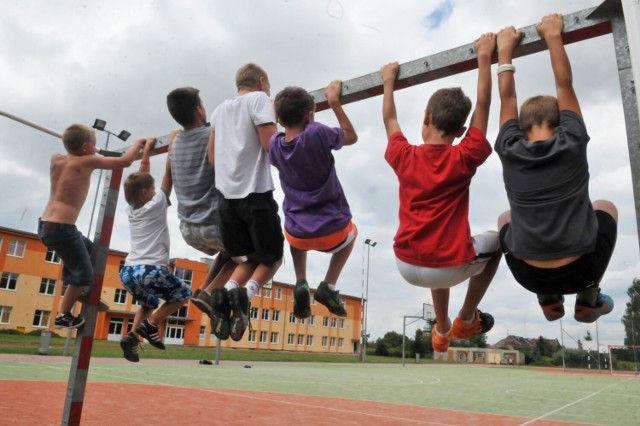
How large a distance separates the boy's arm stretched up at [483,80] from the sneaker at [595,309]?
46.3 inches

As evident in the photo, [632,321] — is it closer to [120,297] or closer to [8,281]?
[120,297]

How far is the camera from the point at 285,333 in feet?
205

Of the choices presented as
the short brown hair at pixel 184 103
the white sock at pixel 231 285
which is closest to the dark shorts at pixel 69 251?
the short brown hair at pixel 184 103

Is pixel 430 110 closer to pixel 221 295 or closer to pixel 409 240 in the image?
pixel 409 240

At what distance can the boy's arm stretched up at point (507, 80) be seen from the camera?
114 inches

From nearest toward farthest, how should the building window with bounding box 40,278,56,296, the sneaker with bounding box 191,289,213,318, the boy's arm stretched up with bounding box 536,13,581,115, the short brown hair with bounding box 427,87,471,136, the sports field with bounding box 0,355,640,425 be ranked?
the boy's arm stretched up with bounding box 536,13,581,115
the short brown hair with bounding box 427,87,471,136
the sneaker with bounding box 191,289,213,318
the sports field with bounding box 0,355,640,425
the building window with bounding box 40,278,56,296

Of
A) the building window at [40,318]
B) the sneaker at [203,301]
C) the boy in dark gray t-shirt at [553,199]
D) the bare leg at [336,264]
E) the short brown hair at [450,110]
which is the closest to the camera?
the boy in dark gray t-shirt at [553,199]

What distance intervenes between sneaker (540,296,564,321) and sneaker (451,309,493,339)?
0.50 meters

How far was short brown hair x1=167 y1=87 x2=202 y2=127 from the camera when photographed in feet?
13.9

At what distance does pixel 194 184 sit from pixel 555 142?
109 inches

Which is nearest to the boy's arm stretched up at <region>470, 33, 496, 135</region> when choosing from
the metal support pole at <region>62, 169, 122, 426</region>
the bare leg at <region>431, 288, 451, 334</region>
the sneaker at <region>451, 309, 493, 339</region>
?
the bare leg at <region>431, 288, 451, 334</region>

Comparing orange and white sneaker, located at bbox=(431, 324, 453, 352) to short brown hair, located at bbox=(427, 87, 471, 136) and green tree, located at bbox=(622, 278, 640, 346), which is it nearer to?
short brown hair, located at bbox=(427, 87, 471, 136)

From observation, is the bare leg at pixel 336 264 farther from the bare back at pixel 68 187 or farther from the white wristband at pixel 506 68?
the bare back at pixel 68 187

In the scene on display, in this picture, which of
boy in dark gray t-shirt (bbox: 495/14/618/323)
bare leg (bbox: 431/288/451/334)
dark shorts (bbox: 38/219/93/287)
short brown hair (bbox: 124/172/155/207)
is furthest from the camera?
short brown hair (bbox: 124/172/155/207)
